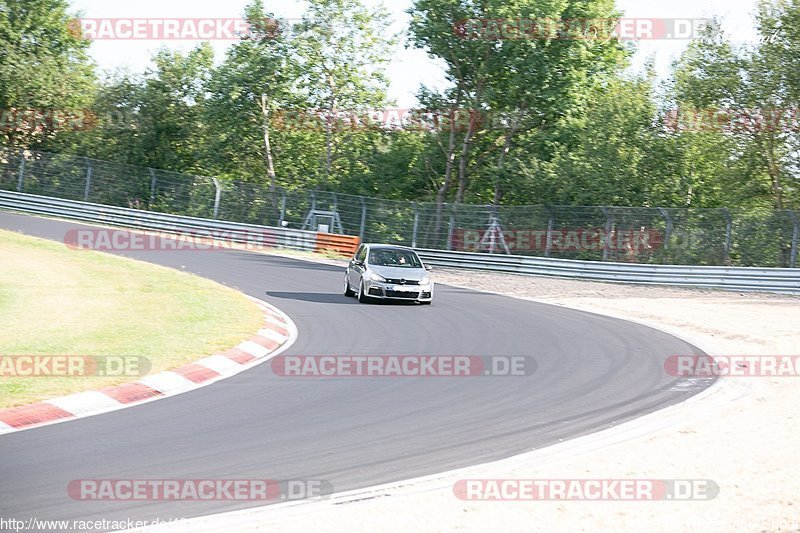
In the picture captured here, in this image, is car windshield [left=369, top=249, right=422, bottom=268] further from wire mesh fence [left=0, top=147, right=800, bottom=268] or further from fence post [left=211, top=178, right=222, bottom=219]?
fence post [left=211, top=178, right=222, bottom=219]

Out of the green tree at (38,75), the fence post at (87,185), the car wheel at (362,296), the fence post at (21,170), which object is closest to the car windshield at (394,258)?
the car wheel at (362,296)

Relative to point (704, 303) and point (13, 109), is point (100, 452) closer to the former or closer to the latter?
point (704, 303)

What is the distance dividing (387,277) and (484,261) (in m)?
13.0

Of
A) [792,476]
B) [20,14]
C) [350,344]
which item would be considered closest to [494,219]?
[350,344]

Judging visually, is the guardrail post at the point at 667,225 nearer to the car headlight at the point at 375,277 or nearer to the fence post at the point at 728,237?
the fence post at the point at 728,237

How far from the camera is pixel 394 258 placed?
74.3ft

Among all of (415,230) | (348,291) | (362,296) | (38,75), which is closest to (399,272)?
(362,296)

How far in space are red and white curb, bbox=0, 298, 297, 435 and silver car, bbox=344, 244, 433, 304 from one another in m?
6.16

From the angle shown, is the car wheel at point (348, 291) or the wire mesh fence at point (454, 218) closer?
the car wheel at point (348, 291)

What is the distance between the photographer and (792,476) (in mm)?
7586

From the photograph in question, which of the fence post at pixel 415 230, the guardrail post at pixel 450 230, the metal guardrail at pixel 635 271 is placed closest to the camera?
the metal guardrail at pixel 635 271

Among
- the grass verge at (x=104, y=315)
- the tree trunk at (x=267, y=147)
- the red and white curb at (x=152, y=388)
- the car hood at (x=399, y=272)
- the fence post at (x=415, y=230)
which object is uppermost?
the tree trunk at (x=267, y=147)

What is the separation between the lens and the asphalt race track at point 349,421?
696cm

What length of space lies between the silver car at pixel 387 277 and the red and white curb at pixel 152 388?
6163 mm
